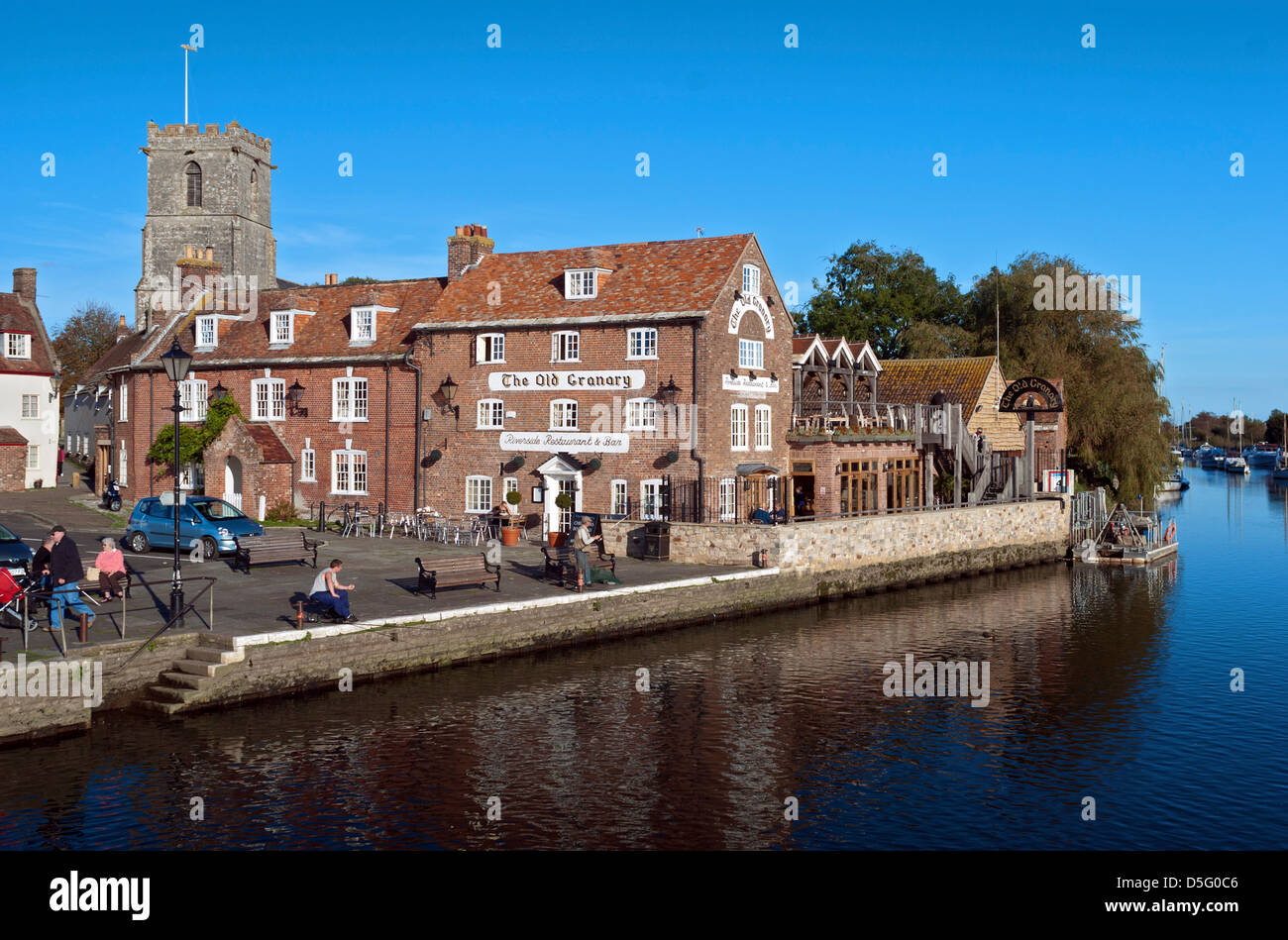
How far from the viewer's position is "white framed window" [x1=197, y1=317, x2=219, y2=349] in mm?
43094

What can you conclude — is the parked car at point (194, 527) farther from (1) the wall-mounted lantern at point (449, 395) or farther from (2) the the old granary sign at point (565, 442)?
(2) the the old granary sign at point (565, 442)

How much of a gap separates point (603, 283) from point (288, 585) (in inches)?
643

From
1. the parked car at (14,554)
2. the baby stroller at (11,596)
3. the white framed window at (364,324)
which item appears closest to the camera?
the baby stroller at (11,596)

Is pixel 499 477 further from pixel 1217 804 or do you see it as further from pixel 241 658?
pixel 1217 804

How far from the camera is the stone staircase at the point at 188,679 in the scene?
17219 millimetres

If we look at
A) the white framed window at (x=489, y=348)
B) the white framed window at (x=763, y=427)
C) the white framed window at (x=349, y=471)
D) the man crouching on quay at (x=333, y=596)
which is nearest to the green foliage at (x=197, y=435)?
the white framed window at (x=349, y=471)

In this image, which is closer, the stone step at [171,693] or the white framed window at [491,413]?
the stone step at [171,693]

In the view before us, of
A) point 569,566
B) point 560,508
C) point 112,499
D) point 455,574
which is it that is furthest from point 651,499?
point 112,499

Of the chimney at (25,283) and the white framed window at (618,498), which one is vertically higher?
the chimney at (25,283)

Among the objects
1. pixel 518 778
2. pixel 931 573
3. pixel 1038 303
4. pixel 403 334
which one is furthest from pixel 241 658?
pixel 1038 303

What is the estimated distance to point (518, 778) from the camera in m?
15.0

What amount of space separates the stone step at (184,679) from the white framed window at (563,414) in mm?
19039

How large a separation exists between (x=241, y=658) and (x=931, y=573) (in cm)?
2583

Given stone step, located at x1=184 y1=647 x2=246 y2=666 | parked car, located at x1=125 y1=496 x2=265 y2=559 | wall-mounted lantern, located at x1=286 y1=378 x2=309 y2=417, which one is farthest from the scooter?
stone step, located at x1=184 y1=647 x2=246 y2=666
